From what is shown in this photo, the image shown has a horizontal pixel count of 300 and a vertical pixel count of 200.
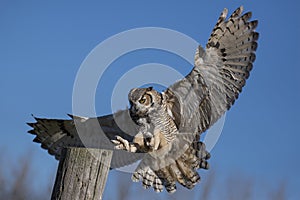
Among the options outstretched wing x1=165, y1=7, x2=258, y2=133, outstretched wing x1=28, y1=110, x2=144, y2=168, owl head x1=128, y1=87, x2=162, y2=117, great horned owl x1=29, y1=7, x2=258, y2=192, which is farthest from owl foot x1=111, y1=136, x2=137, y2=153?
outstretched wing x1=165, y1=7, x2=258, y2=133

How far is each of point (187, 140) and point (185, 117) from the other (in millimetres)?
240

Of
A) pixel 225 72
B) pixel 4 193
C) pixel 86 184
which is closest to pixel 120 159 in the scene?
pixel 225 72

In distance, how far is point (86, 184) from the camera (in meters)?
3.17

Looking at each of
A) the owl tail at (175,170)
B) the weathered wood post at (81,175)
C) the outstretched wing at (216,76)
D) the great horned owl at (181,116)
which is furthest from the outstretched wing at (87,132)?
the weathered wood post at (81,175)

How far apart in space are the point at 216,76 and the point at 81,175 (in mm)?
2773

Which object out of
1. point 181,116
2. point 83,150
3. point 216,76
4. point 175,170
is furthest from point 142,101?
point 83,150

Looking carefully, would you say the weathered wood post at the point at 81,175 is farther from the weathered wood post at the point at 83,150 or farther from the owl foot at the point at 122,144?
the owl foot at the point at 122,144

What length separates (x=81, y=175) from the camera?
318 cm

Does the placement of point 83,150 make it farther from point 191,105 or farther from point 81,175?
point 191,105

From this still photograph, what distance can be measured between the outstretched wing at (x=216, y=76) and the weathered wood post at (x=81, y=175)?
215 centimetres

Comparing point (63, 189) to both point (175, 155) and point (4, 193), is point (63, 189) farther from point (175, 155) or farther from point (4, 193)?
point (4, 193)

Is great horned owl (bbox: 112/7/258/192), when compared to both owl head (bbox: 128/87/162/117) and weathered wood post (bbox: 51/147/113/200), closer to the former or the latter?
owl head (bbox: 128/87/162/117)

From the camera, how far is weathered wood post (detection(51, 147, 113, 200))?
3164 millimetres

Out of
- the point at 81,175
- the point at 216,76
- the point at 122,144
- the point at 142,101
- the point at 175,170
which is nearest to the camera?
the point at 81,175
